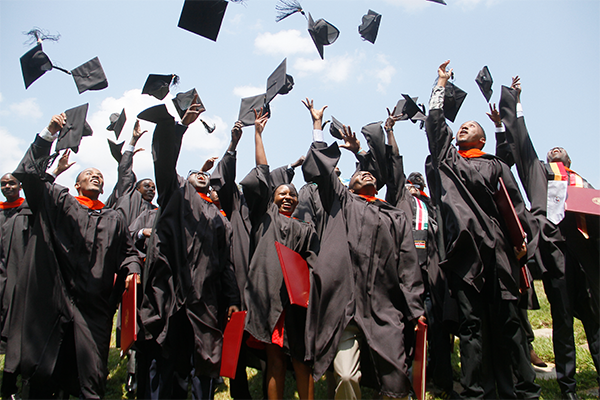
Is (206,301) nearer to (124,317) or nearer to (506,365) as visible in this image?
(124,317)

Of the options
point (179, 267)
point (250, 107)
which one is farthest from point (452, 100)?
point (179, 267)

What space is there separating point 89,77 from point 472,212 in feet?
15.4

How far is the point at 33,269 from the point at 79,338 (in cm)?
73

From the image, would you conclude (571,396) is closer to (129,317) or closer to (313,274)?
(313,274)

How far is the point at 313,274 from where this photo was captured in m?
3.48

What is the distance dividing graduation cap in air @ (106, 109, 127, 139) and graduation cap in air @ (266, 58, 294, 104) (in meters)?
2.50

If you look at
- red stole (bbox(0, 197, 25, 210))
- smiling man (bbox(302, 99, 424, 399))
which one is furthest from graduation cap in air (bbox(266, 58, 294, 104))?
red stole (bbox(0, 197, 25, 210))

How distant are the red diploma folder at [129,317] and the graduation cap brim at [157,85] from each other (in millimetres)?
2350

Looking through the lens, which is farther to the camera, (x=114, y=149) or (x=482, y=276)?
(x=114, y=149)

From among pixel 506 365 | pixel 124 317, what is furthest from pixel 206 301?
pixel 506 365

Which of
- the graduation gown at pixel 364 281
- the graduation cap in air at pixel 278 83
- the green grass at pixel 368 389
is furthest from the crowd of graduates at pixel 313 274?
the graduation cap in air at pixel 278 83

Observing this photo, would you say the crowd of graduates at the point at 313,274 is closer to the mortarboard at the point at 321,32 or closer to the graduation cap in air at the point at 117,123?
the mortarboard at the point at 321,32

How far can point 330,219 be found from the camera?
3754 mm

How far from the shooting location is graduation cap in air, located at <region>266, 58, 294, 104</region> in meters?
5.20
